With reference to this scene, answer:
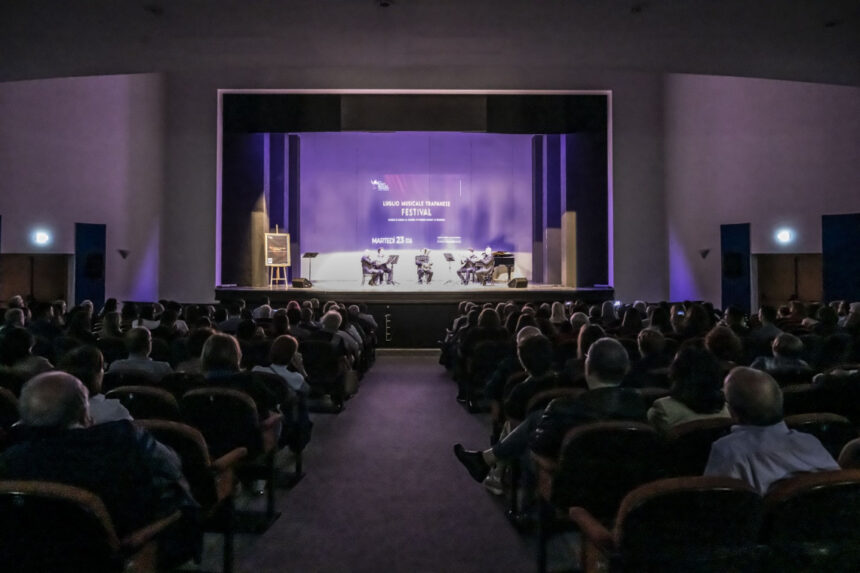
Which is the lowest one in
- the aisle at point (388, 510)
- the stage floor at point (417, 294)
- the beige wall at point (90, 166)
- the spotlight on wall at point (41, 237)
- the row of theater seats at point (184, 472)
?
the aisle at point (388, 510)

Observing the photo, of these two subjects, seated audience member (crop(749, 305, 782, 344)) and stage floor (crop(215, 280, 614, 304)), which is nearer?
seated audience member (crop(749, 305, 782, 344))

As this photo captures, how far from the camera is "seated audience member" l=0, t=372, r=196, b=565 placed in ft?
6.68

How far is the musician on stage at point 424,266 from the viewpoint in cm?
1583

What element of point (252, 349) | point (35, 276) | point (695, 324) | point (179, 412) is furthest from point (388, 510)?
point (35, 276)

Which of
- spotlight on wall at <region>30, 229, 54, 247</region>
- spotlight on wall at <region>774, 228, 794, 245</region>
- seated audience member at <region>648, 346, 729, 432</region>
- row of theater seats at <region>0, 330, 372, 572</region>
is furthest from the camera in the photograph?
spotlight on wall at <region>774, 228, 794, 245</region>

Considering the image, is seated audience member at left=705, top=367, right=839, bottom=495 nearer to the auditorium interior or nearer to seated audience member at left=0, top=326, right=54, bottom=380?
the auditorium interior

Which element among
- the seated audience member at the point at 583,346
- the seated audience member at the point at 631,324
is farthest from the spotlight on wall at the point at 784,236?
the seated audience member at the point at 583,346

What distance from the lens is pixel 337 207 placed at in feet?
57.0

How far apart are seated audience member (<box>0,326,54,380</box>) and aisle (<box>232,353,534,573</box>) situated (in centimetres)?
165

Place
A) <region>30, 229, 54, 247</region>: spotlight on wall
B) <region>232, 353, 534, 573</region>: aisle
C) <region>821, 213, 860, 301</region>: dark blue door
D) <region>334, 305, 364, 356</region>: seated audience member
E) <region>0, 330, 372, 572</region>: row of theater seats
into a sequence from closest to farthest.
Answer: <region>0, 330, 372, 572</region>: row of theater seats → <region>232, 353, 534, 573</region>: aisle → <region>334, 305, 364, 356</region>: seated audience member → <region>821, 213, 860, 301</region>: dark blue door → <region>30, 229, 54, 247</region>: spotlight on wall

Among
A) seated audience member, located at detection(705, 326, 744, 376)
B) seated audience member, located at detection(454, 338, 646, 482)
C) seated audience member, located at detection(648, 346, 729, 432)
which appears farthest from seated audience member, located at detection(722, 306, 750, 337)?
seated audience member, located at detection(454, 338, 646, 482)

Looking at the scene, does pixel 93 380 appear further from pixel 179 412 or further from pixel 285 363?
pixel 285 363

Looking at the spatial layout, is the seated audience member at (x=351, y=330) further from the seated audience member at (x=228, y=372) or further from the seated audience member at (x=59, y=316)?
the seated audience member at (x=228, y=372)

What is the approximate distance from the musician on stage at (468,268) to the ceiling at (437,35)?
7.54 meters
